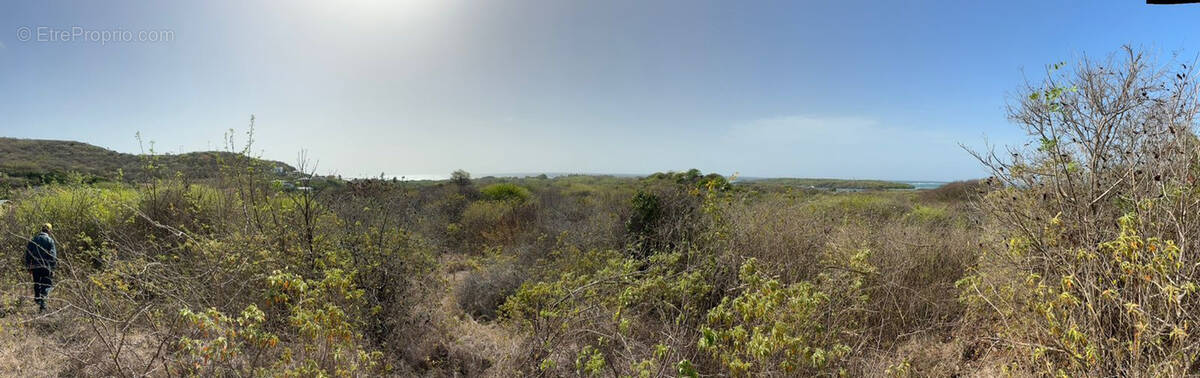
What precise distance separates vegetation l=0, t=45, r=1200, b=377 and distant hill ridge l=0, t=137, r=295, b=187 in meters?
0.99

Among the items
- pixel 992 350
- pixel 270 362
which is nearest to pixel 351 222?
pixel 270 362

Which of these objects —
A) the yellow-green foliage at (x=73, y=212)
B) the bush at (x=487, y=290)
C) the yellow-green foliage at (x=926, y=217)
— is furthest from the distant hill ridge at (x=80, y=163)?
the yellow-green foliage at (x=926, y=217)

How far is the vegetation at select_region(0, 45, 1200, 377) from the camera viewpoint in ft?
9.43

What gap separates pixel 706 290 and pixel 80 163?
3199 cm

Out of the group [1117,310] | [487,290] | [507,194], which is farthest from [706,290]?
[507,194]

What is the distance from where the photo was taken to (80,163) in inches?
859

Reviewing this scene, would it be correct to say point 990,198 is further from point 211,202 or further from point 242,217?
point 211,202

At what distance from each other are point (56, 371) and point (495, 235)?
834 centimetres

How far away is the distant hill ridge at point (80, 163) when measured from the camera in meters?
7.82

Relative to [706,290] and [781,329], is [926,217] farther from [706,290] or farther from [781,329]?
[781,329]

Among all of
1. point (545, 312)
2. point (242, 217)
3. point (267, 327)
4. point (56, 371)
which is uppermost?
point (242, 217)

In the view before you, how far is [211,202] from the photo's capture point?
24.2 ft

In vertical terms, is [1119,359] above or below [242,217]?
below

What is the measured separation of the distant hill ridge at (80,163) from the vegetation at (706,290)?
0.99 m
